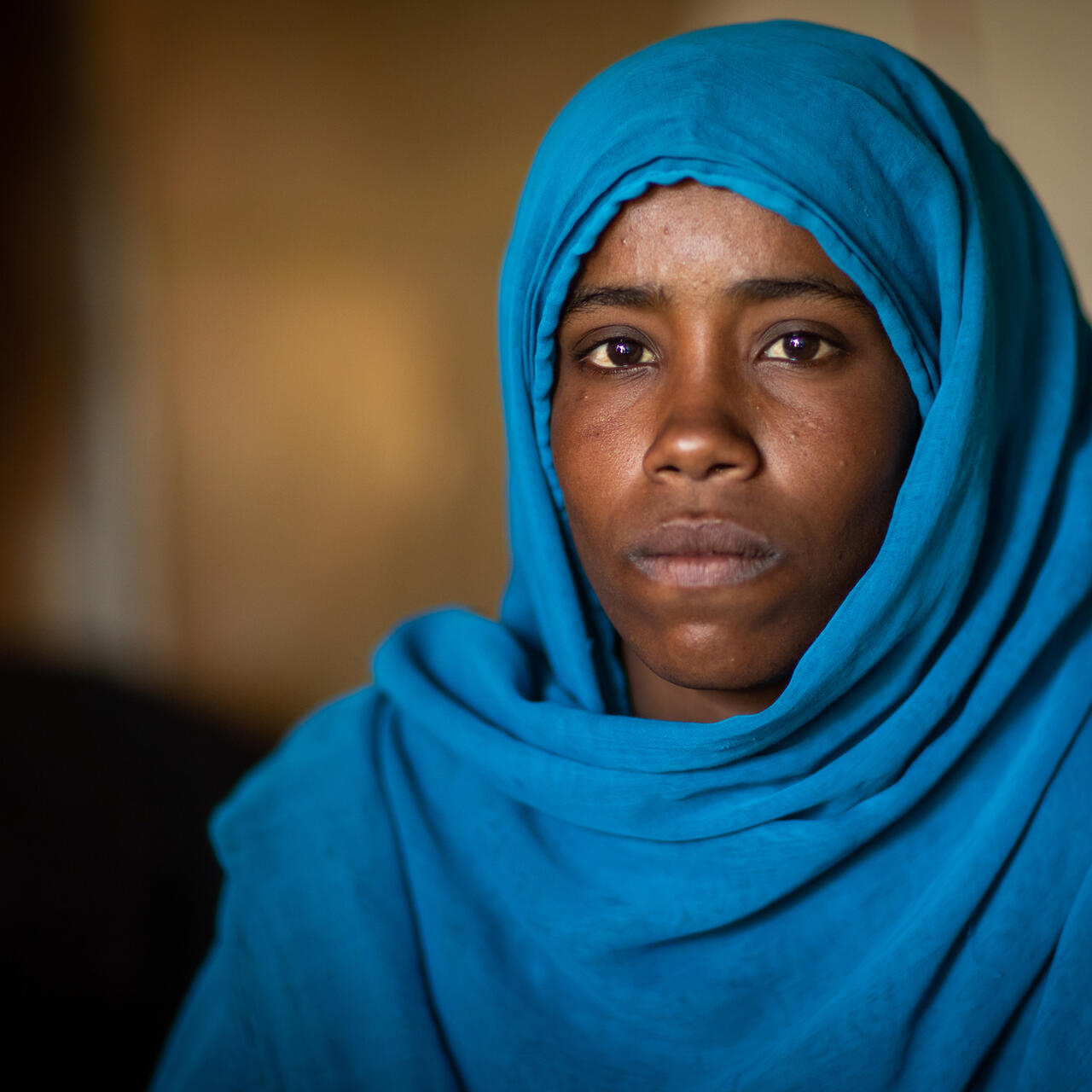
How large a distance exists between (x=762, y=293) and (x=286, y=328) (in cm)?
221

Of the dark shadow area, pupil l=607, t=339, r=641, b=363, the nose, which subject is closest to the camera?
the nose

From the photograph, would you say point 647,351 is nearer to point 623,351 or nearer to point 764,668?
point 623,351

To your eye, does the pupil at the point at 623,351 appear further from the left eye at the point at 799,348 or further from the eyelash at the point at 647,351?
the left eye at the point at 799,348

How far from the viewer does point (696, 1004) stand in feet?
2.58

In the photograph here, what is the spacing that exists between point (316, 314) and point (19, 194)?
28.6 inches

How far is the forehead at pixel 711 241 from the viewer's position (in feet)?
2.43

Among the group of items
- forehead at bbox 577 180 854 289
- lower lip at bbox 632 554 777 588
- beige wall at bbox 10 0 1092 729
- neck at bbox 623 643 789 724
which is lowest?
neck at bbox 623 643 789 724

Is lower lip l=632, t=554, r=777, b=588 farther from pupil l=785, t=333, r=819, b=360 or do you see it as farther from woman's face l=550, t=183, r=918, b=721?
pupil l=785, t=333, r=819, b=360

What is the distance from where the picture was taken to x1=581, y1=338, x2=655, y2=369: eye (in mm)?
812

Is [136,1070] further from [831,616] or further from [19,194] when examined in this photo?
[19,194]

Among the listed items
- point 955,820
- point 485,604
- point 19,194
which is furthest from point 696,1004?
point 19,194

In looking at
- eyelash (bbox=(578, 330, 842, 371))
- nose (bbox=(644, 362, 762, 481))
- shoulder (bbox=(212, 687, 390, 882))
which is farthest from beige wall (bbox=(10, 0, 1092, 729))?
nose (bbox=(644, 362, 762, 481))

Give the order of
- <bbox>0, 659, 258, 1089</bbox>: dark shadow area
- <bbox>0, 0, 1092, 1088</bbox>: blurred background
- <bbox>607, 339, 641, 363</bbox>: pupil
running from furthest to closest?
<bbox>0, 0, 1092, 1088</bbox>: blurred background → <bbox>0, 659, 258, 1089</bbox>: dark shadow area → <bbox>607, 339, 641, 363</bbox>: pupil

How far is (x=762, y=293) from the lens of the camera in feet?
2.43
